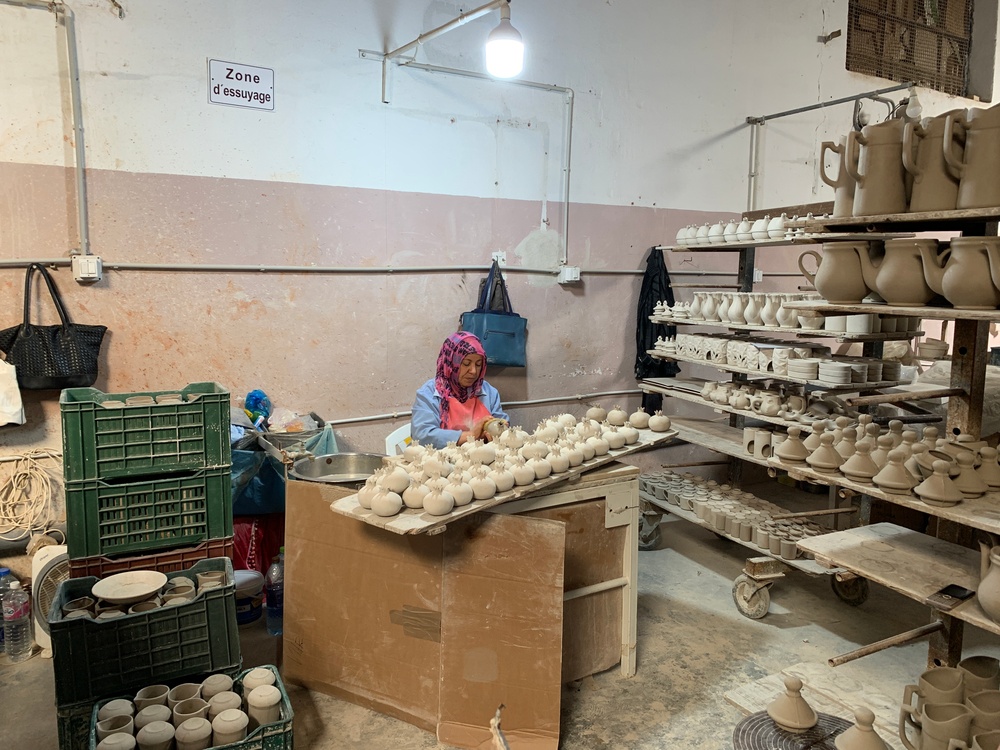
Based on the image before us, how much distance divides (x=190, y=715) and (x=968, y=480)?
8.22ft

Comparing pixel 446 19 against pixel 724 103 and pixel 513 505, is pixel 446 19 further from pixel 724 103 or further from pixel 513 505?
pixel 513 505

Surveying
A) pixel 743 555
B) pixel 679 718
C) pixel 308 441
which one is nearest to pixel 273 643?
pixel 308 441

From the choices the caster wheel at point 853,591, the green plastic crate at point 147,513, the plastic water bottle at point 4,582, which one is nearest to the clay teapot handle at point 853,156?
the caster wheel at point 853,591

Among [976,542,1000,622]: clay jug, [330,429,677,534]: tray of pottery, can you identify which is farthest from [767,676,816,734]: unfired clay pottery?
[330,429,677,534]: tray of pottery

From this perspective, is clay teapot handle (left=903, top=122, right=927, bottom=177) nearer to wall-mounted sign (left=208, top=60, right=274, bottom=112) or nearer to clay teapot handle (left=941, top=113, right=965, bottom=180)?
clay teapot handle (left=941, top=113, right=965, bottom=180)

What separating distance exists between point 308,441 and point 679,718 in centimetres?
218

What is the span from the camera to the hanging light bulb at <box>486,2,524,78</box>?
12.1ft

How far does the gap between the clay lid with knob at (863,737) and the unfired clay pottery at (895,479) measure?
67 centimetres

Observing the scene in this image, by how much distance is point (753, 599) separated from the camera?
369 centimetres

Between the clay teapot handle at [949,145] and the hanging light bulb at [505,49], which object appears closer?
the clay teapot handle at [949,145]

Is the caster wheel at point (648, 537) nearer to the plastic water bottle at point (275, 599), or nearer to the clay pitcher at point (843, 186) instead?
the plastic water bottle at point (275, 599)

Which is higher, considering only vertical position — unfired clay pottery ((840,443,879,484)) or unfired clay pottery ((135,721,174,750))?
unfired clay pottery ((840,443,879,484))

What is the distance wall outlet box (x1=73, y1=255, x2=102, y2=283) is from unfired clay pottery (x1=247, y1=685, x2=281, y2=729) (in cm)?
231

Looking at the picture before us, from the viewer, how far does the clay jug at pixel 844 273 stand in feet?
8.11
